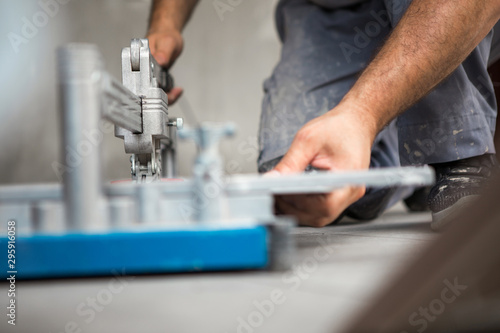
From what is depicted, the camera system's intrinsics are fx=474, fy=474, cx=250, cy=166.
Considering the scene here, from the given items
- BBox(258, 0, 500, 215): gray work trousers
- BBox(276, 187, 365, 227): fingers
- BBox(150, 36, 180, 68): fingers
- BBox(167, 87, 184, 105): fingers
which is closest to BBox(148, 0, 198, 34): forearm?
BBox(150, 36, 180, 68): fingers

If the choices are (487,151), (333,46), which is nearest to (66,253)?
(487,151)

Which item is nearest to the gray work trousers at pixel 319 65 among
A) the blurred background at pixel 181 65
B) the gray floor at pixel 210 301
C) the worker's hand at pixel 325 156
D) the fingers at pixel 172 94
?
the fingers at pixel 172 94

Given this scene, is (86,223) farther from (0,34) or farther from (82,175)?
(0,34)

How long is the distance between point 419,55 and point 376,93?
11cm

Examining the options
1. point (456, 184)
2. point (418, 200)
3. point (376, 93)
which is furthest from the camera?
point (418, 200)

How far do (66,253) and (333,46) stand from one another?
4.54ft

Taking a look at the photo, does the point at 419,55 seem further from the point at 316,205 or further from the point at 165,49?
the point at 165,49

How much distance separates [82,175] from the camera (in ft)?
1.69

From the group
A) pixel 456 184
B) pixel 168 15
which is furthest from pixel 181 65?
pixel 456 184

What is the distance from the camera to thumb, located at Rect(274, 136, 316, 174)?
72cm

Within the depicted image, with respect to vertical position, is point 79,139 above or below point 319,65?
below

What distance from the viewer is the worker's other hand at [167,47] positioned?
4.70 feet

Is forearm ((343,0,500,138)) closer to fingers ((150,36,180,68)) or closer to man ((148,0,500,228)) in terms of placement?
man ((148,0,500,228))

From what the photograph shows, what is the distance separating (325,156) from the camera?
0.76 meters
